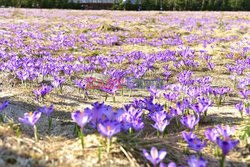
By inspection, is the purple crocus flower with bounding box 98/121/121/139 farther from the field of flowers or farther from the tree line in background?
the tree line in background

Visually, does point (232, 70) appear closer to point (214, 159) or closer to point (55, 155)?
point (214, 159)

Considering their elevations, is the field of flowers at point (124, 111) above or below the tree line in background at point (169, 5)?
below

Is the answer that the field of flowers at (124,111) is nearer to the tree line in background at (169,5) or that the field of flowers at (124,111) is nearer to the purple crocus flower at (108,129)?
the purple crocus flower at (108,129)

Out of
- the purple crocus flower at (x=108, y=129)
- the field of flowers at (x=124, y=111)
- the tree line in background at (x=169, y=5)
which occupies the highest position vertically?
the tree line in background at (x=169, y=5)

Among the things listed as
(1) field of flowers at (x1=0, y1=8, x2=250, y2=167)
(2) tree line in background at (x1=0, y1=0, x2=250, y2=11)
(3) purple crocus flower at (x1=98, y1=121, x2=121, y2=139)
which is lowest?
(1) field of flowers at (x1=0, y1=8, x2=250, y2=167)

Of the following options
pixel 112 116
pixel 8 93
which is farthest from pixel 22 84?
pixel 112 116

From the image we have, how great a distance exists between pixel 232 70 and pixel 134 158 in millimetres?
5177

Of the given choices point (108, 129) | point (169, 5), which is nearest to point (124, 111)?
point (108, 129)

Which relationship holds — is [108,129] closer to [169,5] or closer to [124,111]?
[124,111]

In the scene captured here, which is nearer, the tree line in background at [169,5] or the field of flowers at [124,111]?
the field of flowers at [124,111]

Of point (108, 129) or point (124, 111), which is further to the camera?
point (124, 111)

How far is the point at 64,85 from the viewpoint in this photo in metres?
A: 5.79

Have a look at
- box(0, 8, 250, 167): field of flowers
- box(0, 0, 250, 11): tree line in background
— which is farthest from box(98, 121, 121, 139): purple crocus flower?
box(0, 0, 250, 11): tree line in background

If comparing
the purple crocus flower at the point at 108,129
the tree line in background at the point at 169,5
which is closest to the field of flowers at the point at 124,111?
the purple crocus flower at the point at 108,129
